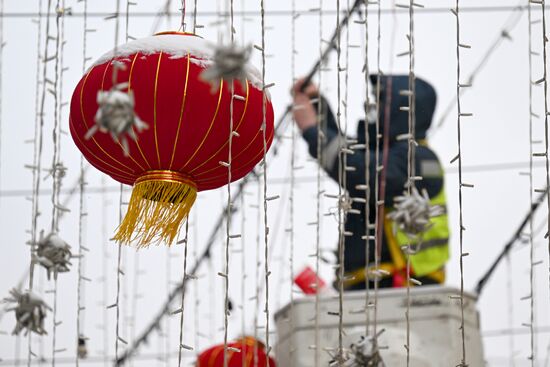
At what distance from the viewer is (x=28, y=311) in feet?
4.86

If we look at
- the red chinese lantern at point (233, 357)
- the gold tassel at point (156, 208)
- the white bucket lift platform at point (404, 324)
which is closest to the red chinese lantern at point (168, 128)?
the gold tassel at point (156, 208)

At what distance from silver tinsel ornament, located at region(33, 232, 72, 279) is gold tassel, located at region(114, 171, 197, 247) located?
22cm

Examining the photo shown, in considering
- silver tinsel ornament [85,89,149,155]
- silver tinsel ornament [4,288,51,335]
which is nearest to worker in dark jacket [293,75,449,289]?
silver tinsel ornament [4,288,51,335]

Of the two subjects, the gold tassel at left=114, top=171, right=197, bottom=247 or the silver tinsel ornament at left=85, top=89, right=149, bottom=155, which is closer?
the silver tinsel ornament at left=85, top=89, right=149, bottom=155

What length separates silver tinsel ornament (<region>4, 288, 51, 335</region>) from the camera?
1.48 metres

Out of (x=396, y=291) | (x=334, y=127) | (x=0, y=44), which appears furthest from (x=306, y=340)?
(x=0, y=44)

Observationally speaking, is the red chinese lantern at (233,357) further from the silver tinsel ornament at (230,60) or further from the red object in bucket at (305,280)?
the silver tinsel ornament at (230,60)

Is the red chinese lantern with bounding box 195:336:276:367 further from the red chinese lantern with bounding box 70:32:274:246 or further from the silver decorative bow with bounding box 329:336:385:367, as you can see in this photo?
the silver decorative bow with bounding box 329:336:385:367

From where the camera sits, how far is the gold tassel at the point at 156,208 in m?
1.74

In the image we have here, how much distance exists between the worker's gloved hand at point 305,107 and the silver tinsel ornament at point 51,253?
4.43ft

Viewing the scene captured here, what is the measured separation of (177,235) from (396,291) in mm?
842

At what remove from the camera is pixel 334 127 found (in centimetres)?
300

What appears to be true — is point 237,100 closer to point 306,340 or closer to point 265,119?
point 265,119

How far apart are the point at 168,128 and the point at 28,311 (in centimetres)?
35
